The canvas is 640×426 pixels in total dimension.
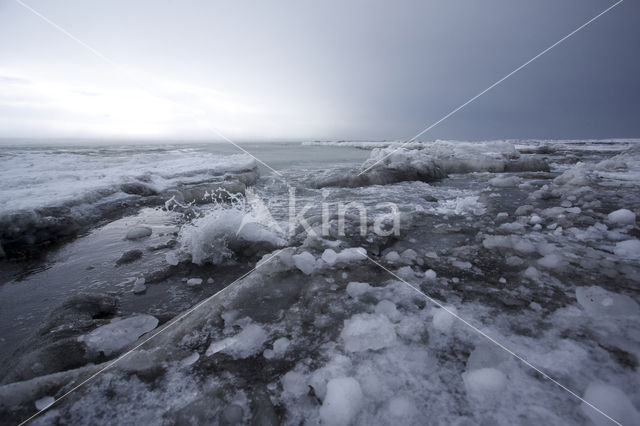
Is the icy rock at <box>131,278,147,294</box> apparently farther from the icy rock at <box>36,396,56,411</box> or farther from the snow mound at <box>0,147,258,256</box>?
the snow mound at <box>0,147,258,256</box>

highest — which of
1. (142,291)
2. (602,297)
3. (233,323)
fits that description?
(602,297)

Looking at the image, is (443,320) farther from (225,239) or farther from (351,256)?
(225,239)

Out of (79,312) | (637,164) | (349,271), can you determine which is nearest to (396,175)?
(349,271)

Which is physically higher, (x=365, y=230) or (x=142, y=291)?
(x=365, y=230)

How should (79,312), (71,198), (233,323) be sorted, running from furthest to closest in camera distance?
(71,198)
(79,312)
(233,323)

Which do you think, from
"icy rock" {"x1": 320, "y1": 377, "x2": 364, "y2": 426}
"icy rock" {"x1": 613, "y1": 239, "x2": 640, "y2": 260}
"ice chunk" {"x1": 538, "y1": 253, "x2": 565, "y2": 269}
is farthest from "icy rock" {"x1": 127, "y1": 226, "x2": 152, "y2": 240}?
"icy rock" {"x1": 613, "y1": 239, "x2": 640, "y2": 260}

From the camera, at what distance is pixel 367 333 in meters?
1.64

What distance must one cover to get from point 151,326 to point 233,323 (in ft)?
2.22

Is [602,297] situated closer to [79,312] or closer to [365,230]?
[365,230]

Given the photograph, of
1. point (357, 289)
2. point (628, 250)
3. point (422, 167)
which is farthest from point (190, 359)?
point (422, 167)

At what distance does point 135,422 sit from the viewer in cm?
113

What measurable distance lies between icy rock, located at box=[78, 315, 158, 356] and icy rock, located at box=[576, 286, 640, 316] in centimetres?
305

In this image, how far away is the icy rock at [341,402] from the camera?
1135 mm

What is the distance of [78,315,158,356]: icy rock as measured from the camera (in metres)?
1.71
